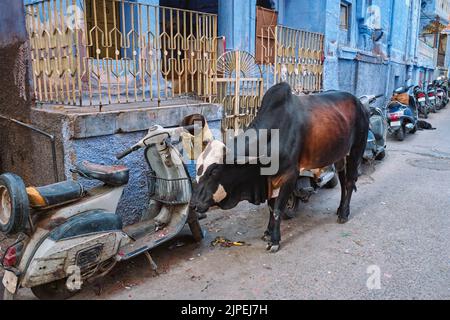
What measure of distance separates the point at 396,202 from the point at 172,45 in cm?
353

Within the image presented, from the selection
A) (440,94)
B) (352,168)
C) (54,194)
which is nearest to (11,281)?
(54,194)

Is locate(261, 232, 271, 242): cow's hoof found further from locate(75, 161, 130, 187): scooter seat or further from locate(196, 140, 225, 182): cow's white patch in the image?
locate(75, 161, 130, 187): scooter seat

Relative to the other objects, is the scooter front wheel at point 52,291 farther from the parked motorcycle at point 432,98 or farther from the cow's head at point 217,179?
the parked motorcycle at point 432,98

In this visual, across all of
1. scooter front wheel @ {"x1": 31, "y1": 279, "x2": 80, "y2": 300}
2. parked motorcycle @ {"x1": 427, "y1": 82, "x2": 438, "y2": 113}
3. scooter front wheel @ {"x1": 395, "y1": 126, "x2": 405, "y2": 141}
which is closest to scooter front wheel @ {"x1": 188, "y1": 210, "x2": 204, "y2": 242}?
scooter front wheel @ {"x1": 31, "y1": 279, "x2": 80, "y2": 300}

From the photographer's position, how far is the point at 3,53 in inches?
181

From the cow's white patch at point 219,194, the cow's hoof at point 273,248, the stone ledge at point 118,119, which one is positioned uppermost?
the stone ledge at point 118,119

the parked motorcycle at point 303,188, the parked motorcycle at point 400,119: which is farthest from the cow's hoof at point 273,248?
the parked motorcycle at point 400,119

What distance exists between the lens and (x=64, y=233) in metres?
2.84

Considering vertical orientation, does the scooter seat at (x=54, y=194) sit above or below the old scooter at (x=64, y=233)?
above

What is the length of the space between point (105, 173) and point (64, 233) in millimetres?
582

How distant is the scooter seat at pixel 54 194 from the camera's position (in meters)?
2.82
